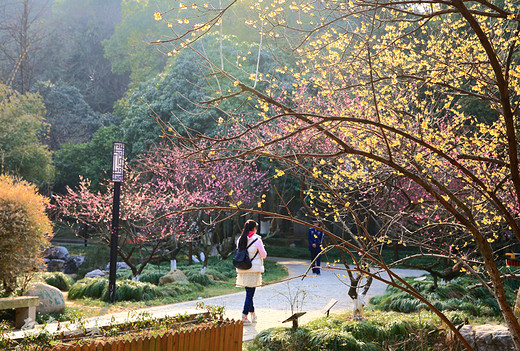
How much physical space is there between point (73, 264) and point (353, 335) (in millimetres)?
14104

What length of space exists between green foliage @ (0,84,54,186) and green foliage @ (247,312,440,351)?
17.0 meters

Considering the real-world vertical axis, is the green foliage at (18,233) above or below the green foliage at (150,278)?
above

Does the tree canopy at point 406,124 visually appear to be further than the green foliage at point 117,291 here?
No

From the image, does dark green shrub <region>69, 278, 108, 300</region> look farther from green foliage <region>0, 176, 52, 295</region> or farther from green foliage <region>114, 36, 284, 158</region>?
green foliage <region>114, 36, 284, 158</region>

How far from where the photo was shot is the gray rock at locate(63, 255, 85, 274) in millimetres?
18531

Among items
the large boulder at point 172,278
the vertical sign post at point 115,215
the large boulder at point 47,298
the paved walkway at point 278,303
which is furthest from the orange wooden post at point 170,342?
the large boulder at point 172,278

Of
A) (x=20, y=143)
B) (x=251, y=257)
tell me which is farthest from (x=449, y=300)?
(x=20, y=143)

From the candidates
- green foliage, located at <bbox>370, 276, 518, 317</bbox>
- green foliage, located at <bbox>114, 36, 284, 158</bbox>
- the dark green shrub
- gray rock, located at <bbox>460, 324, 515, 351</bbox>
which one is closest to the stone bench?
the dark green shrub

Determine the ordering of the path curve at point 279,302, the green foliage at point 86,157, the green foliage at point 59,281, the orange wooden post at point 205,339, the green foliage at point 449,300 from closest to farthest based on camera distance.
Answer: the orange wooden post at point 205,339
the path curve at point 279,302
the green foliage at point 449,300
the green foliage at point 59,281
the green foliage at point 86,157

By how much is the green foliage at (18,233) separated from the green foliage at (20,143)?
12.3 meters

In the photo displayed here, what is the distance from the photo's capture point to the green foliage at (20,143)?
21.7m

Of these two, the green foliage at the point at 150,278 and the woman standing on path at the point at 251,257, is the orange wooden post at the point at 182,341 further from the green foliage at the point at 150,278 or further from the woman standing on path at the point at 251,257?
the green foliage at the point at 150,278

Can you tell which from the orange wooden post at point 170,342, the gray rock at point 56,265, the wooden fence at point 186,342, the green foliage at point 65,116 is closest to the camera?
the wooden fence at point 186,342

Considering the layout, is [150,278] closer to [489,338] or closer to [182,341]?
[182,341]
